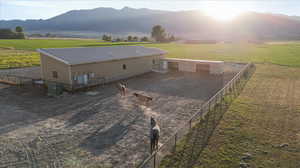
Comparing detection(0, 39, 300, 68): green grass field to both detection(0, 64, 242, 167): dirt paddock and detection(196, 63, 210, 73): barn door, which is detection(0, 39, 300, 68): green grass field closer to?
detection(196, 63, 210, 73): barn door

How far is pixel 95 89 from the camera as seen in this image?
20969 millimetres

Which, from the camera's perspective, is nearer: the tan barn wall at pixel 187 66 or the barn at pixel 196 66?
the barn at pixel 196 66

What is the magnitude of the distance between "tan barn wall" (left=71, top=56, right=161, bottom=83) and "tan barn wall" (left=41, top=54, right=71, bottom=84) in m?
0.83

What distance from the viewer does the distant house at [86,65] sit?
67.6 feet

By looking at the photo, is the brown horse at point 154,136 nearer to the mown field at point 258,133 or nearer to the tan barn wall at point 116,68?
the mown field at point 258,133

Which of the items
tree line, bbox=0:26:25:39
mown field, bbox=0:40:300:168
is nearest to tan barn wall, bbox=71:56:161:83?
mown field, bbox=0:40:300:168

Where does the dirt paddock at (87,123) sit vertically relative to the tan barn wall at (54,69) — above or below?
below

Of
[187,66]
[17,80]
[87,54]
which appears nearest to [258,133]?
[87,54]

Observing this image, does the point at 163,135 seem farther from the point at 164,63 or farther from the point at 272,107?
the point at 164,63

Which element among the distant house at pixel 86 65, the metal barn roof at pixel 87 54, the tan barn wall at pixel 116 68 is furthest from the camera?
the tan barn wall at pixel 116 68

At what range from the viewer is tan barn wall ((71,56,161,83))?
2127 cm

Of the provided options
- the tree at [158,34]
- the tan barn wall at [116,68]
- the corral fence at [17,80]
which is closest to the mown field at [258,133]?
the tan barn wall at [116,68]

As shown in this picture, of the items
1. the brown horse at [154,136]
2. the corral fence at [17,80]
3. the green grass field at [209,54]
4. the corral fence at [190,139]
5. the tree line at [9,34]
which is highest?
the tree line at [9,34]

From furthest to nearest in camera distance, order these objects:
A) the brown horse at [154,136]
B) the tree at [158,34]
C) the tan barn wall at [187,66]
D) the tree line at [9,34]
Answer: the tree at [158,34], the tree line at [9,34], the tan barn wall at [187,66], the brown horse at [154,136]
